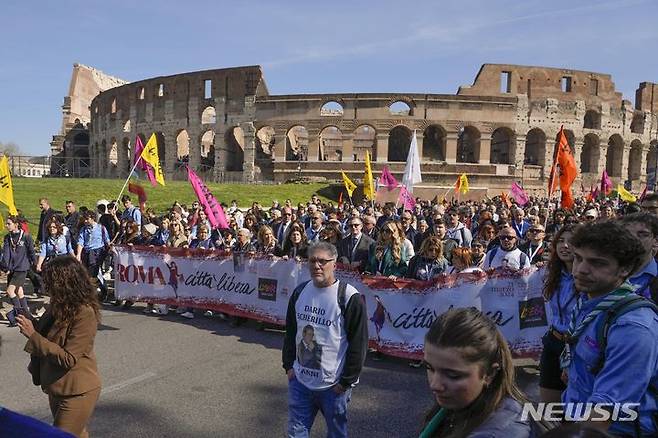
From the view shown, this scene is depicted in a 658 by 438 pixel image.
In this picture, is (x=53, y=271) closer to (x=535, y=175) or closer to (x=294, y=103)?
(x=294, y=103)

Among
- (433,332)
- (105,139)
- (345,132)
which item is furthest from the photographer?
(105,139)

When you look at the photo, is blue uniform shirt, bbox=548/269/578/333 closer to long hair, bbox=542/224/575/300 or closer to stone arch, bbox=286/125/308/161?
long hair, bbox=542/224/575/300

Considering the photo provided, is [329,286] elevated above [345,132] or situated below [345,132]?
below

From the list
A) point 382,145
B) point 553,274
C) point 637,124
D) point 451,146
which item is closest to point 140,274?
point 553,274

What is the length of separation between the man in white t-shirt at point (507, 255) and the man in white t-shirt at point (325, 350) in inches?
141

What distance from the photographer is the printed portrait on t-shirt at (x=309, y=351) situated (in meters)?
3.49

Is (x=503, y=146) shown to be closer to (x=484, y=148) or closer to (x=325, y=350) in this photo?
(x=484, y=148)

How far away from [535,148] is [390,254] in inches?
1819

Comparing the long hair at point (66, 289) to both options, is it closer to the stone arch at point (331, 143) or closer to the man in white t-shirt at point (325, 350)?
the man in white t-shirt at point (325, 350)

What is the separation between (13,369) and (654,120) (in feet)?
189

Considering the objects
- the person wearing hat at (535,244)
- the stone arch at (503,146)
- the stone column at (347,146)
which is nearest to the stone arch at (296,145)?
the stone column at (347,146)

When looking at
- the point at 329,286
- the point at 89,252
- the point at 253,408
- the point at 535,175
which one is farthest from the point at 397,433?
the point at 535,175

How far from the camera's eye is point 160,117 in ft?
159

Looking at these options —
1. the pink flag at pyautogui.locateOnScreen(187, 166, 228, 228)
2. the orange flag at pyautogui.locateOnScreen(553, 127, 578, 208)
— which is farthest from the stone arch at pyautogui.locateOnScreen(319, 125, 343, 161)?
the pink flag at pyautogui.locateOnScreen(187, 166, 228, 228)
